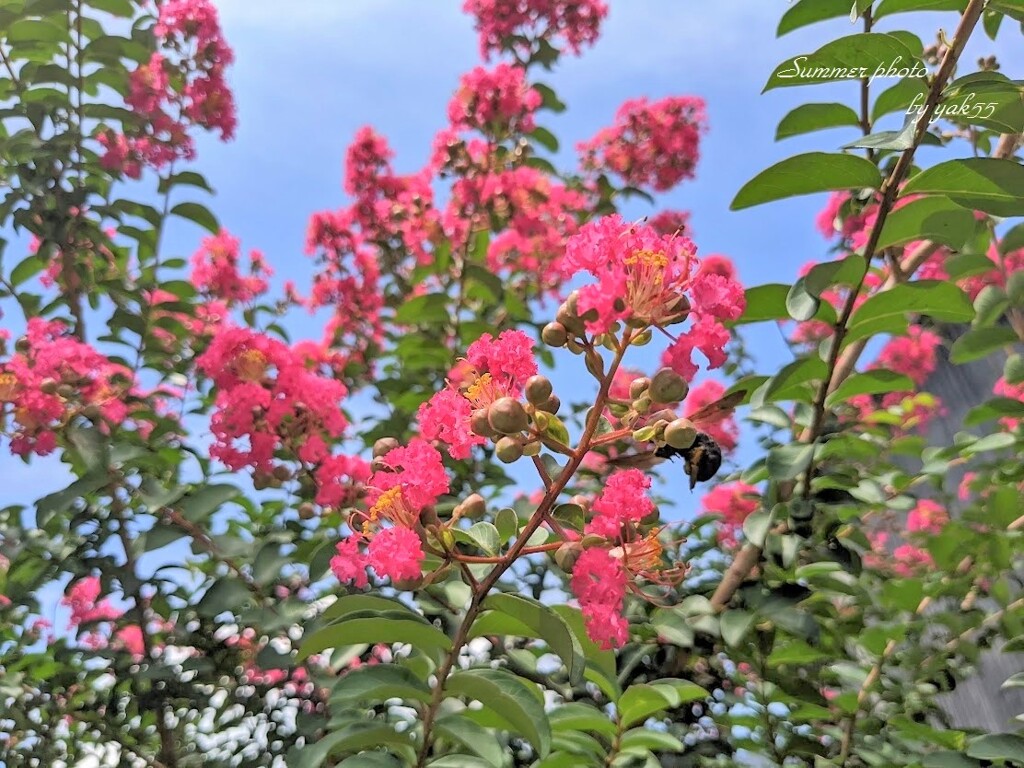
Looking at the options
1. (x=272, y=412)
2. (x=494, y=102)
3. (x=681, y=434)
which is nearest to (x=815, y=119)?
(x=681, y=434)

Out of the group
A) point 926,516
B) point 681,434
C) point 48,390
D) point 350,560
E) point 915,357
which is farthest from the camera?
point 915,357

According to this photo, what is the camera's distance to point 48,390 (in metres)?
1.63

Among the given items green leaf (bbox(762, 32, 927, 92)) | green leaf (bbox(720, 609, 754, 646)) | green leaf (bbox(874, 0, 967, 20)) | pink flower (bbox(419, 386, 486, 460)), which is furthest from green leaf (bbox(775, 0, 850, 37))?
green leaf (bbox(720, 609, 754, 646))

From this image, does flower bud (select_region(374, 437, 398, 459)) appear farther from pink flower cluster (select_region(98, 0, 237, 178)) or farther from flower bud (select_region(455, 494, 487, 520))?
pink flower cluster (select_region(98, 0, 237, 178))

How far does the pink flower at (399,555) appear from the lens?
0.84m

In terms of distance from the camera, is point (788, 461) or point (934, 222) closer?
point (934, 222)

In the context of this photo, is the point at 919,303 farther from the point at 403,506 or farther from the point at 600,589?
the point at 403,506

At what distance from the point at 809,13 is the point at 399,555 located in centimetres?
103

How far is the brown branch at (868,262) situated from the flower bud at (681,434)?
0.49 metres

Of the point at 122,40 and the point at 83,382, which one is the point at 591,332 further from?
the point at 122,40

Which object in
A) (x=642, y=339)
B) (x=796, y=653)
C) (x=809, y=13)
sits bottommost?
(x=796, y=653)

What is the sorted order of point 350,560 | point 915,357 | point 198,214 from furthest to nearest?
1. point 915,357
2. point 198,214
3. point 350,560

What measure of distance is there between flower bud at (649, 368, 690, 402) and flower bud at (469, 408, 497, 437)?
0.56ft

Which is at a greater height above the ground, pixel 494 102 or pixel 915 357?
pixel 494 102
